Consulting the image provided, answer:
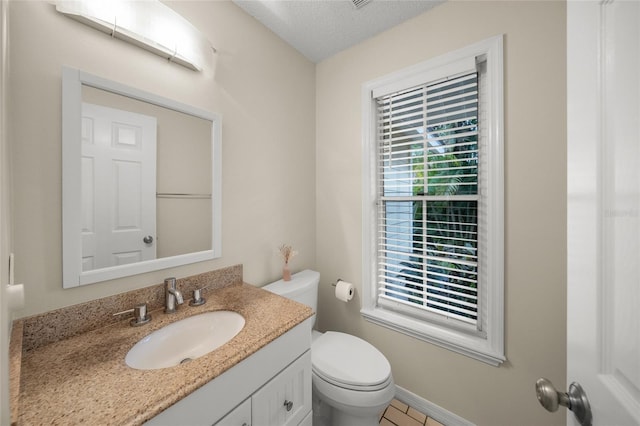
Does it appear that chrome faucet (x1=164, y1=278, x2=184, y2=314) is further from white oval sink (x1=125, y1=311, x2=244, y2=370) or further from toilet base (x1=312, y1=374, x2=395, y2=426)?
toilet base (x1=312, y1=374, x2=395, y2=426)

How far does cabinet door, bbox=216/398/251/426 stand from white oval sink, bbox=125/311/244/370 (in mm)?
265

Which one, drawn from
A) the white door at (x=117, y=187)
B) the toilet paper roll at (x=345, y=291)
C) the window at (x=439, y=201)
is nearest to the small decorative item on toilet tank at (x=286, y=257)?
the toilet paper roll at (x=345, y=291)

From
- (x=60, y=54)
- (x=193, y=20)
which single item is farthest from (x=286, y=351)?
(x=193, y=20)

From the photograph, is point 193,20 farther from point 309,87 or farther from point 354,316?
point 354,316

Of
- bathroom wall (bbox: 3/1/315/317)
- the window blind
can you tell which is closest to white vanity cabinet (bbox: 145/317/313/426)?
bathroom wall (bbox: 3/1/315/317)

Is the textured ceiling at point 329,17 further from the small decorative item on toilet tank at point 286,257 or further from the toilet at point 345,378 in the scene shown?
the toilet at point 345,378

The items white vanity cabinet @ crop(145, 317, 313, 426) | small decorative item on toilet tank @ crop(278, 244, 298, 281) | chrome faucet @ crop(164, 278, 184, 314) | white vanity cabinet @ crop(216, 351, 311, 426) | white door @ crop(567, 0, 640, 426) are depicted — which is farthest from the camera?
small decorative item on toilet tank @ crop(278, 244, 298, 281)

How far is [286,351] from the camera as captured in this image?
92 cm

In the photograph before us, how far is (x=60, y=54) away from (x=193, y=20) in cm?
60

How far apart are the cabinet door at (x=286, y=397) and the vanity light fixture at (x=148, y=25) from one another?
142 centimetres

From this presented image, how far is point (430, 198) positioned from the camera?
1444 mm

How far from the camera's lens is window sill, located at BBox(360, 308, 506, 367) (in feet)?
4.08

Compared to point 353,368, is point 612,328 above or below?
above

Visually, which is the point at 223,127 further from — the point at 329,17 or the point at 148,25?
the point at 329,17
